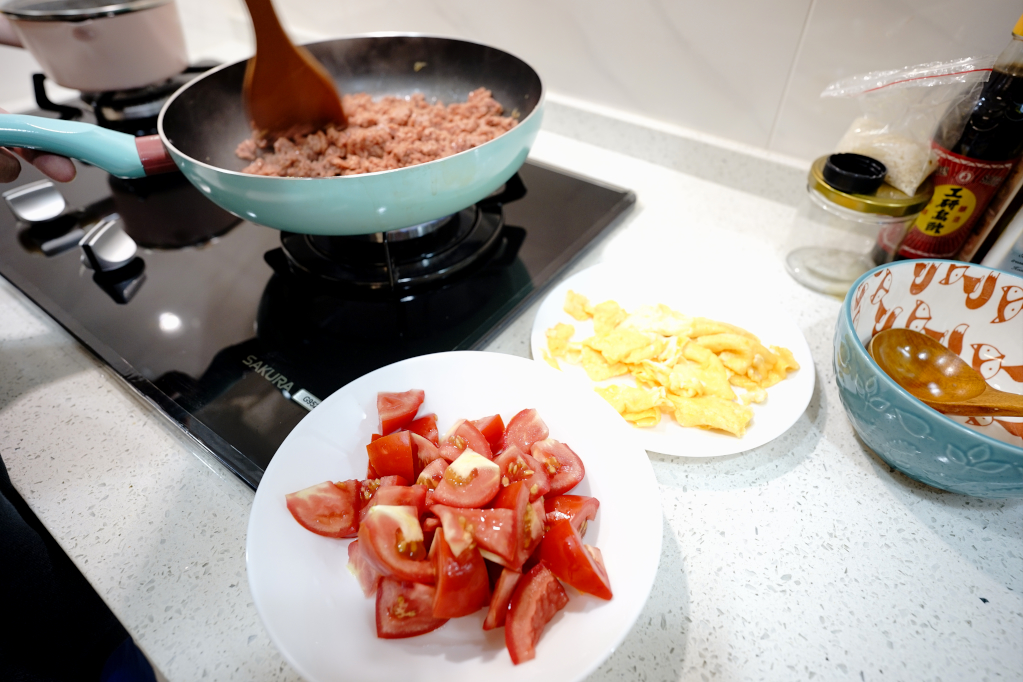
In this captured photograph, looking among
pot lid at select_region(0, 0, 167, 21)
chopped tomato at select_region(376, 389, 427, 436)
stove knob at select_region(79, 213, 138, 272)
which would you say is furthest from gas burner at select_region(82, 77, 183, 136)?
chopped tomato at select_region(376, 389, 427, 436)

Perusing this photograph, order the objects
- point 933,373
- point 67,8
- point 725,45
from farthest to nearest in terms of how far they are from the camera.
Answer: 1. point 67,8
2. point 725,45
3. point 933,373

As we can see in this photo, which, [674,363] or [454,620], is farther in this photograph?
[674,363]

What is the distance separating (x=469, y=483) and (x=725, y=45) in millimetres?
900

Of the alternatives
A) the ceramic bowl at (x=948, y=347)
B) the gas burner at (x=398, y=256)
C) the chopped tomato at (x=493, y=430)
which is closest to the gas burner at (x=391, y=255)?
the gas burner at (x=398, y=256)

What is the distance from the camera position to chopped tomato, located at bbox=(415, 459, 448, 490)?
48cm

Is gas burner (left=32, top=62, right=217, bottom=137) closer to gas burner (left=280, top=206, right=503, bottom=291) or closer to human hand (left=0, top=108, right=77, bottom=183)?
human hand (left=0, top=108, right=77, bottom=183)

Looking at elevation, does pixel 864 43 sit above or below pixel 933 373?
above

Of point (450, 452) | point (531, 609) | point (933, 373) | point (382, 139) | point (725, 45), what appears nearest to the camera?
point (531, 609)

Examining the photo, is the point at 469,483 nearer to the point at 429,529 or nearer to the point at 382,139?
the point at 429,529

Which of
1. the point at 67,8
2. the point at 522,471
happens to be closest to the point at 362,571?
the point at 522,471

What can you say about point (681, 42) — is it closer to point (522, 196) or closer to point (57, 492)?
point (522, 196)

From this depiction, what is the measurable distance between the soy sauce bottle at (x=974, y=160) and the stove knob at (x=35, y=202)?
1389mm

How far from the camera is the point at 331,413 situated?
0.53m

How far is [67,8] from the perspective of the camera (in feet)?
3.77
